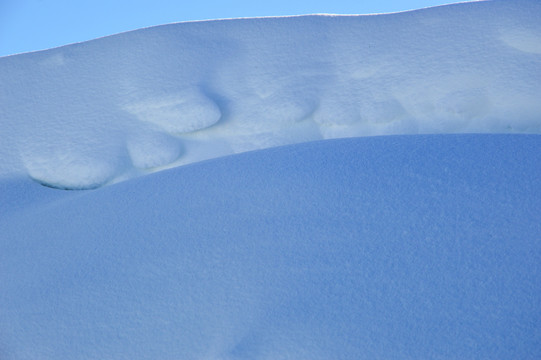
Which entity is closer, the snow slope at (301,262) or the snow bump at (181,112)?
the snow slope at (301,262)

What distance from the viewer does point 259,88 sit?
2354 millimetres

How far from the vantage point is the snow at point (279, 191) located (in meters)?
1.11

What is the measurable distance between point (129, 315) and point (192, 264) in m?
0.19

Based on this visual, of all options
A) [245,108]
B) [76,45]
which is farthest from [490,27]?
[76,45]

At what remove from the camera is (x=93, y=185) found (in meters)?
2.18

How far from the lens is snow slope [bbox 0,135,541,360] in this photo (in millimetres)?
1070

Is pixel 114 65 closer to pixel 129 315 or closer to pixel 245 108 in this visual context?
pixel 245 108

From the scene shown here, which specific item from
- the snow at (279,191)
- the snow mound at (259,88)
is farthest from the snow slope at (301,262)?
the snow mound at (259,88)

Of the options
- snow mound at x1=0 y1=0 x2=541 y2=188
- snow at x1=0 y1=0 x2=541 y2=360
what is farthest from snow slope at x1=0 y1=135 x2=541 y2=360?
snow mound at x1=0 y1=0 x2=541 y2=188

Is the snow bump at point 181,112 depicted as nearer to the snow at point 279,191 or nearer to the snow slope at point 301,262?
the snow at point 279,191

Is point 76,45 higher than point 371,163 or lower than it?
higher

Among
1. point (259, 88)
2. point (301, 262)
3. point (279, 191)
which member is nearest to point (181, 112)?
point (259, 88)

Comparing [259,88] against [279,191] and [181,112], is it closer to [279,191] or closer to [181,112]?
[181,112]

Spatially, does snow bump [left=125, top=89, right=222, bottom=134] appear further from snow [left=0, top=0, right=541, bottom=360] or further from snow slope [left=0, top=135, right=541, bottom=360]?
snow slope [left=0, top=135, right=541, bottom=360]
